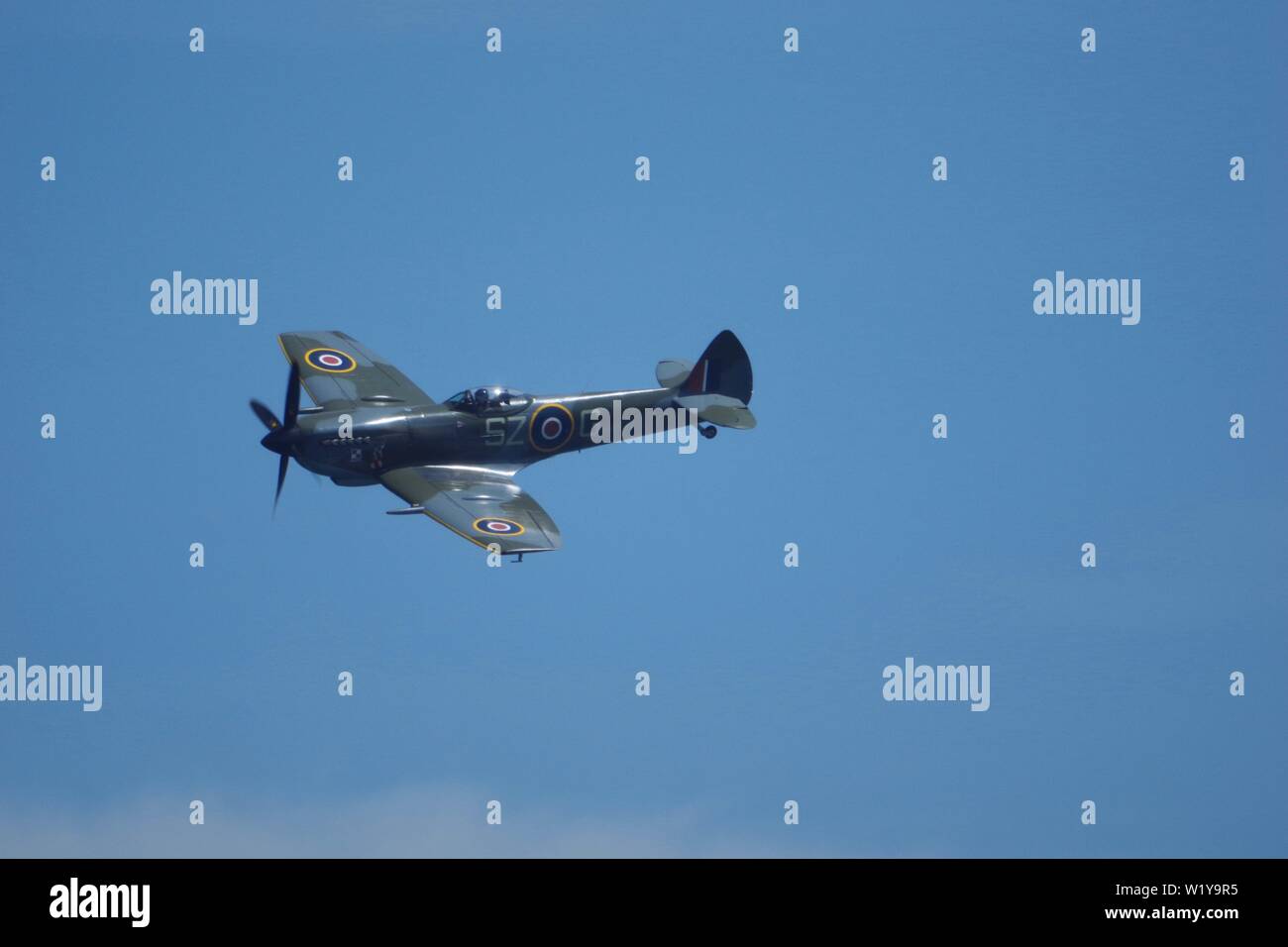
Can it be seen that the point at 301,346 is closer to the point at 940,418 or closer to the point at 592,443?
the point at 592,443

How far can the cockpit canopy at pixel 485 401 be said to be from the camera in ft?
169

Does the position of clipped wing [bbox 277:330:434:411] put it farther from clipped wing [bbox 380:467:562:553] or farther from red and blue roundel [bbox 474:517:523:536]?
red and blue roundel [bbox 474:517:523:536]

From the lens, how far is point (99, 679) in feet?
165

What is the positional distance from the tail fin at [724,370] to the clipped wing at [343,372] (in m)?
7.03

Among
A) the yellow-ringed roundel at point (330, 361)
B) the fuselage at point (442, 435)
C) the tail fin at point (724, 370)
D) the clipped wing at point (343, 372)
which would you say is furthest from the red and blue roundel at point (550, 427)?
the yellow-ringed roundel at point (330, 361)

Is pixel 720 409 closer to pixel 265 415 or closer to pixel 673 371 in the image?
pixel 673 371

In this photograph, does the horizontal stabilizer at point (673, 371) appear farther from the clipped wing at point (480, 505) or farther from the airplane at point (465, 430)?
the clipped wing at point (480, 505)

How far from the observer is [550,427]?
52.6 meters

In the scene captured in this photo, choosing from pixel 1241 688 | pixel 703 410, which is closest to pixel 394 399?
pixel 703 410

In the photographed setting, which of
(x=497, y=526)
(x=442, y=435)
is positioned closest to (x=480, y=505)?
(x=497, y=526)

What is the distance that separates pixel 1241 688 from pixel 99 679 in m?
27.3

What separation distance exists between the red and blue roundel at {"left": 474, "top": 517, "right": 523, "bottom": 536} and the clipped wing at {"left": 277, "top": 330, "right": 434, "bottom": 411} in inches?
203

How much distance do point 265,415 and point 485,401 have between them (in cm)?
535
